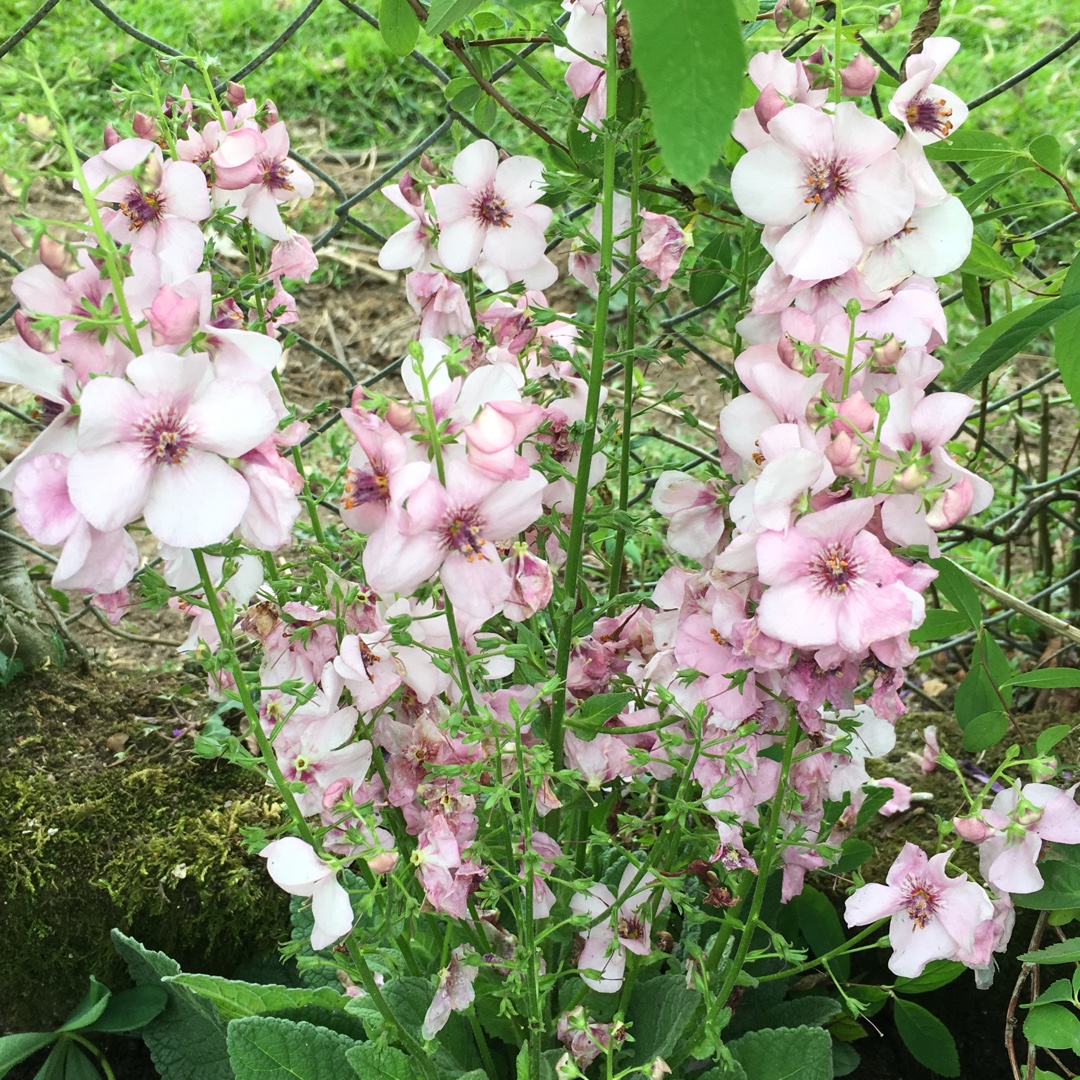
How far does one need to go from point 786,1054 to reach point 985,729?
356 mm

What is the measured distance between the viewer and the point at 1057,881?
102cm

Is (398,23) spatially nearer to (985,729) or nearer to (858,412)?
(858,412)

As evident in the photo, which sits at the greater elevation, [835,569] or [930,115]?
[930,115]

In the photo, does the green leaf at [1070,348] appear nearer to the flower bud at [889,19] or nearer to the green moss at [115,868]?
the flower bud at [889,19]

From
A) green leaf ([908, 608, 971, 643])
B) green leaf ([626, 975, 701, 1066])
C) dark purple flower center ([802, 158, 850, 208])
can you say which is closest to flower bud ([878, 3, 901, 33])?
dark purple flower center ([802, 158, 850, 208])

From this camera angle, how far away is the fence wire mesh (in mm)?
1145

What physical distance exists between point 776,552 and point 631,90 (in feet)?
1.20

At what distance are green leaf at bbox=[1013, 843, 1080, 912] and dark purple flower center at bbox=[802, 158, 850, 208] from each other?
61 centimetres

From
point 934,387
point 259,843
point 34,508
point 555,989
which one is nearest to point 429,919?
point 555,989

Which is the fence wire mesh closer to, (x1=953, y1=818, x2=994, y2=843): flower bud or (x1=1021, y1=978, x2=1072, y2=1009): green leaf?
(x1=953, y1=818, x2=994, y2=843): flower bud

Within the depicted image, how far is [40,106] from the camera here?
27.1 inches

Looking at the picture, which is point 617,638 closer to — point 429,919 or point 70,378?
point 429,919

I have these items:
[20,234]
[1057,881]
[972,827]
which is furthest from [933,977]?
[20,234]

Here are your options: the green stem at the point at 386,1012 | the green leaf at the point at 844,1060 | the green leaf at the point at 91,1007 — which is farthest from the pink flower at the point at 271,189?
the green leaf at the point at 844,1060
